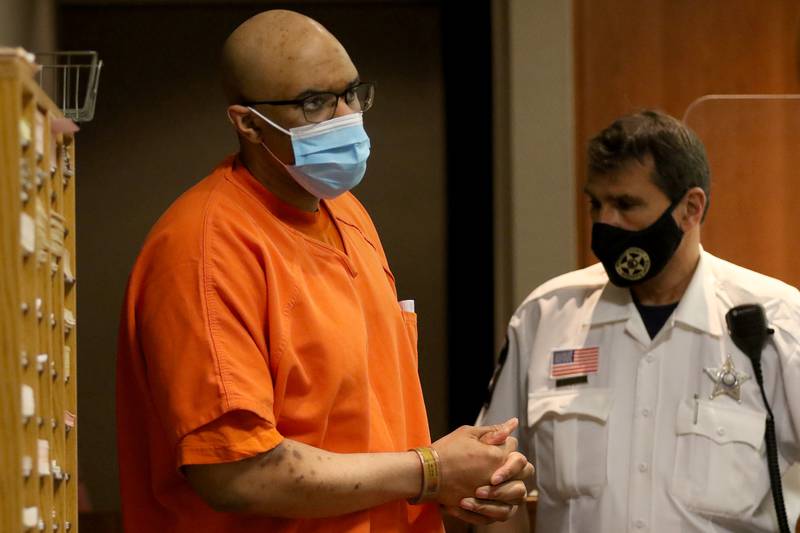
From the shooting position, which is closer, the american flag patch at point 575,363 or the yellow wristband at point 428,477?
the yellow wristband at point 428,477

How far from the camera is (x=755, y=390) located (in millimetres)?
2215

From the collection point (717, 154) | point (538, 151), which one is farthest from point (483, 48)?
point (717, 154)

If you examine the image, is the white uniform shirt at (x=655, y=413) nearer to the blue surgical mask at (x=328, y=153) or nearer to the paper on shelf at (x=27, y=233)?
the blue surgical mask at (x=328, y=153)

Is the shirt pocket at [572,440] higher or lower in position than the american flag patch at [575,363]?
lower

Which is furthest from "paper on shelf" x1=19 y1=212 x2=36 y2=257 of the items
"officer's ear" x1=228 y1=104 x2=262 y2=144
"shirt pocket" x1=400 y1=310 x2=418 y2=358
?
"shirt pocket" x1=400 y1=310 x2=418 y2=358

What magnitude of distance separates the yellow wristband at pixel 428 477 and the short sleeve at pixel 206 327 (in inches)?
10.0

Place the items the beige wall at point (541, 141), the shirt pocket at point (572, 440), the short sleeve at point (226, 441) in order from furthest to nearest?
1. the beige wall at point (541, 141)
2. the shirt pocket at point (572, 440)
3. the short sleeve at point (226, 441)

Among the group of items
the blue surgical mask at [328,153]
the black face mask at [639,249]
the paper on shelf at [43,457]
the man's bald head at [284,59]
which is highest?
the man's bald head at [284,59]

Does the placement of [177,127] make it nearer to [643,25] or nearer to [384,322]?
[643,25]

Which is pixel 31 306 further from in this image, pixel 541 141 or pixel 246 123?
pixel 541 141

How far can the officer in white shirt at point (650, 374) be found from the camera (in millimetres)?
2191

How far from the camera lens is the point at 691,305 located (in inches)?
90.8

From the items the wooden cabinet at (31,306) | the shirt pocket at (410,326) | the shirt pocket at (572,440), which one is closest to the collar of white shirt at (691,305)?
the shirt pocket at (572,440)

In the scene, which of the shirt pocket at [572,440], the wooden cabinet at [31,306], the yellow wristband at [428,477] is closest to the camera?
the wooden cabinet at [31,306]
